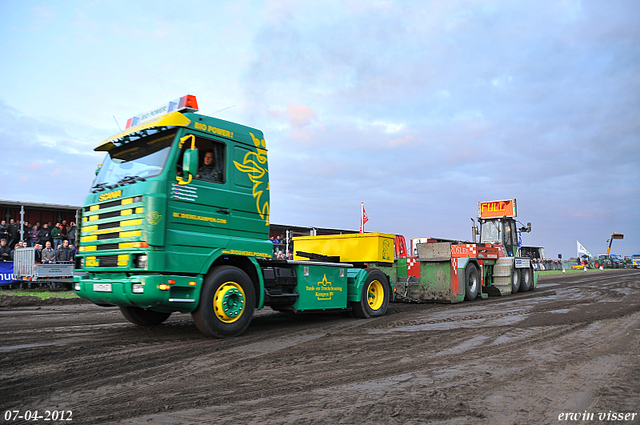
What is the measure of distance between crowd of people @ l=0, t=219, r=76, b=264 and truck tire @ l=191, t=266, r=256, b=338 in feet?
38.3

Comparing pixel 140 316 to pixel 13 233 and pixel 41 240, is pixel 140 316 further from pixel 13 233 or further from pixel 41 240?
pixel 41 240

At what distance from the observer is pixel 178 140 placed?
6367mm

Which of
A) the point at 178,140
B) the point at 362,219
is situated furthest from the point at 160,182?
the point at 362,219

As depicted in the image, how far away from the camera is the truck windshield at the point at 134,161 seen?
630 centimetres

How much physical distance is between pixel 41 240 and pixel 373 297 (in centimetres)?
1419

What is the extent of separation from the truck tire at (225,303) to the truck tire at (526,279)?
574 inches

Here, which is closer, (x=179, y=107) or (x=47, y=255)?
(x=179, y=107)

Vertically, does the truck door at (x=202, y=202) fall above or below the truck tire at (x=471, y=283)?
above

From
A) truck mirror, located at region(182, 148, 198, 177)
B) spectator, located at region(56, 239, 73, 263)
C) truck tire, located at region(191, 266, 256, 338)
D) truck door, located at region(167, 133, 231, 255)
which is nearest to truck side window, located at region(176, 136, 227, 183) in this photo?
truck door, located at region(167, 133, 231, 255)

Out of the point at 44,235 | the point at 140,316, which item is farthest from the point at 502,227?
the point at 44,235

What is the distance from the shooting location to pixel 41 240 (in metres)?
17.4

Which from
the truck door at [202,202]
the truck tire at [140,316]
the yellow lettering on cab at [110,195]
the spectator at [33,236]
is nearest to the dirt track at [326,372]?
the truck tire at [140,316]

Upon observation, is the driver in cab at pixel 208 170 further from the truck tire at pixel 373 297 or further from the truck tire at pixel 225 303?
the truck tire at pixel 373 297

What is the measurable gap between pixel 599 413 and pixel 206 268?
189 inches
